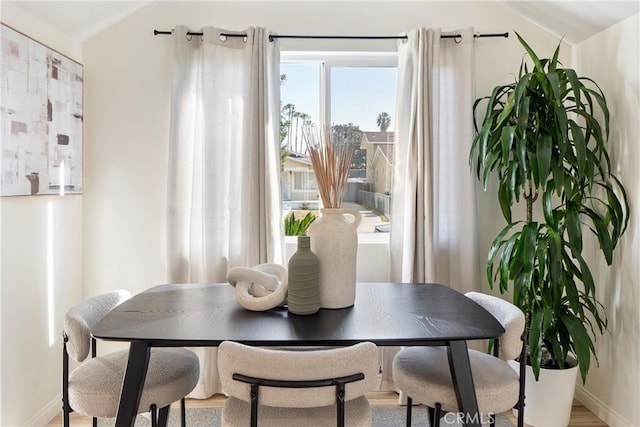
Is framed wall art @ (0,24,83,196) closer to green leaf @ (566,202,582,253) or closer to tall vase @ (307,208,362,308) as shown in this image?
tall vase @ (307,208,362,308)

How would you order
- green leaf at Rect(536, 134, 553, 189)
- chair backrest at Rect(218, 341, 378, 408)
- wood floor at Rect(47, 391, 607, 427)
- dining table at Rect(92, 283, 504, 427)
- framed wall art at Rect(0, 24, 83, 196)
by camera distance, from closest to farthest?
chair backrest at Rect(218, 341, 378, 408)
dining table at Rect(92, 283, 504, 427)
framed wall art at Rect(0, 24, 83, 196)
green leaf at Rect(536, 134, 553, 189)
wood floor at Rect(47, 391, 607, 427)

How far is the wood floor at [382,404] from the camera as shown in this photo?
2.47 meters

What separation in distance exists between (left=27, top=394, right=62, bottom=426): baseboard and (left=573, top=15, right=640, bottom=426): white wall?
309cm

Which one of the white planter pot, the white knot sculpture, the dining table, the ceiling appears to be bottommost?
the white planter pot

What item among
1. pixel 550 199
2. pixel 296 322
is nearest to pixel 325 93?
pixel 550 199

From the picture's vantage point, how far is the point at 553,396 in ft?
7.79

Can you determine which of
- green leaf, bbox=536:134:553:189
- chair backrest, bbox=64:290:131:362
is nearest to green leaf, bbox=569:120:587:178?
green leaf, bbox=536:134:553:189

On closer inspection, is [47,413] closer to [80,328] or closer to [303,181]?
[80,328]

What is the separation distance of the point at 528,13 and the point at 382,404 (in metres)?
2.58

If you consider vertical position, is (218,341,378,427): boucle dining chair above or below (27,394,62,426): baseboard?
above

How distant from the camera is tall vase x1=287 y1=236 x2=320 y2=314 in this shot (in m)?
1.62

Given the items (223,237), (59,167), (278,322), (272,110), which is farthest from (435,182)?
(59,167)

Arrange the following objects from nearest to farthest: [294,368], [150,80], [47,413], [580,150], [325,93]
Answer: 1. [294,368]
2. [580,150]
3. [47,413]
4. [150,80]
5. [325,93]

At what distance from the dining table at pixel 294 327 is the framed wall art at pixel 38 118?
99 cm
